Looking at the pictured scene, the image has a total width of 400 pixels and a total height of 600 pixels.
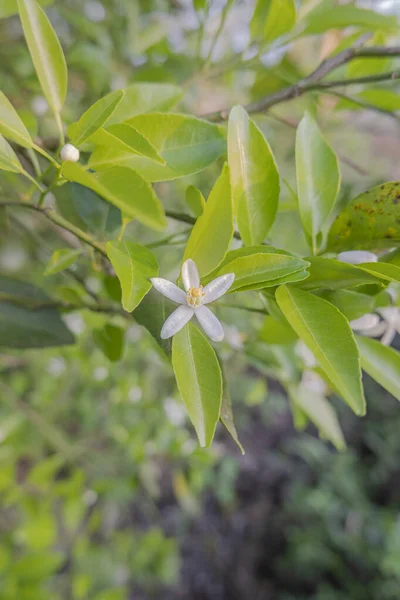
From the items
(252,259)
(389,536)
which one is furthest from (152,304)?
(389,536)

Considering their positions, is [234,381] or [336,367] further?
[234,381]

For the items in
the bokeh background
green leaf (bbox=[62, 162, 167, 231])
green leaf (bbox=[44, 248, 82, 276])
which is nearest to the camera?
green leaf (bbox=[62, 162, 167, 231])

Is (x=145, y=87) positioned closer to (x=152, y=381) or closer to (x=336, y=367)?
(x=336, y=367)

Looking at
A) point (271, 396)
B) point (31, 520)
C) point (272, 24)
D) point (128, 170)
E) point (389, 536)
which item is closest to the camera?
point (128, 170)

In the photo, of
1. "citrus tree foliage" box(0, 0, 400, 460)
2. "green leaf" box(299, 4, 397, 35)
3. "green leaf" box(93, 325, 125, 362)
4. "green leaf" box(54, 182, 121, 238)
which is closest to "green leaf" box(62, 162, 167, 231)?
"citrus tree foliage" box(0, 0, 400, 460)

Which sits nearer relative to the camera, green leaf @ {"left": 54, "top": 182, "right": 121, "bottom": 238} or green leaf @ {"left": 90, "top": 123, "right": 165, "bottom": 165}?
green leaf @ {"left": 90, "top": 123, "right": 165, "bottom": 165}

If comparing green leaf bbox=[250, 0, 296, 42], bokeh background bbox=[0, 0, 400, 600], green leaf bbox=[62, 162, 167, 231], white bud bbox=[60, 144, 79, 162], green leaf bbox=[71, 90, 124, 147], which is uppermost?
green leaf bbox=[250, 0, 296, 42]

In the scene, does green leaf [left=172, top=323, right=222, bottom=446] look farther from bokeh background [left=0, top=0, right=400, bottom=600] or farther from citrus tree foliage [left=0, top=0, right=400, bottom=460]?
bokeh background [left=0, top=0, right=400, bottom=600]
